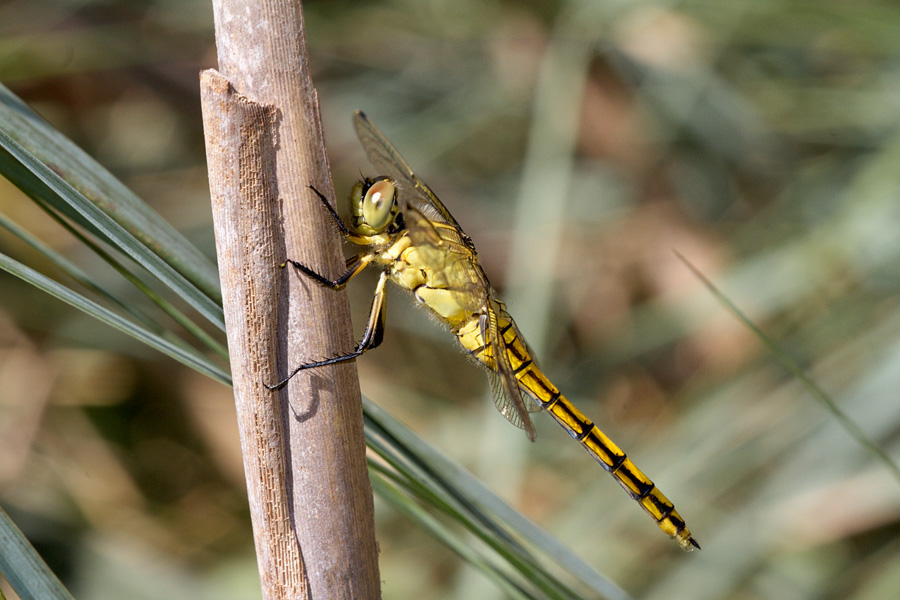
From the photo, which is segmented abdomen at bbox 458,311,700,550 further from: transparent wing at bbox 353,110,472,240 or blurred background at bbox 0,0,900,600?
blurred background at bbox 0,0,900,600

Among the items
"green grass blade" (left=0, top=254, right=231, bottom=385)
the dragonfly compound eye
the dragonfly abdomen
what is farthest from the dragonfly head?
"green grass blade" (left=0, top=254, right=231, bottom=385)

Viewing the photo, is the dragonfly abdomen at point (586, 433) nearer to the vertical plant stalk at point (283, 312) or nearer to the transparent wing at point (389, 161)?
the transparent wing at point (389, 161)

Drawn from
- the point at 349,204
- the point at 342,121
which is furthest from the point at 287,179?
the point at 342,121

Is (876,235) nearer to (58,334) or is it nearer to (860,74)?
(860,74)

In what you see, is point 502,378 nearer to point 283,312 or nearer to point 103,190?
point 283,312

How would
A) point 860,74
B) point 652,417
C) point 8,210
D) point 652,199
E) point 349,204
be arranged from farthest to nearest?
point 652,199 → point 652,417 → point 860,74 → point 8,210 → point 349,204

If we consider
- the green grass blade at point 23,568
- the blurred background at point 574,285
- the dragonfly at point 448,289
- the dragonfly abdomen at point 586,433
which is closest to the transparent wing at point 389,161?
the dragonfly at point 448,289
